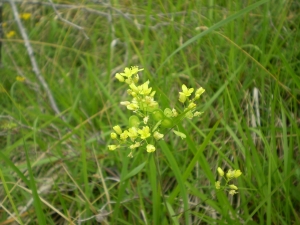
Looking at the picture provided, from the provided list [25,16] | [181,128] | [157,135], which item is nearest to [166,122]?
[157,135]

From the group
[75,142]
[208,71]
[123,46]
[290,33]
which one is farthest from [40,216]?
[123,46]

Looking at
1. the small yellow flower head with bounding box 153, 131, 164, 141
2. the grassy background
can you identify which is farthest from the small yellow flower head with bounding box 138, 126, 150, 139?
the grassy background

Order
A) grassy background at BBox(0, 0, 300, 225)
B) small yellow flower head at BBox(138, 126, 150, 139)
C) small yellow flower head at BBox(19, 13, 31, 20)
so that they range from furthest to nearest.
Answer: small yellow flower head at BBox(19, 13, 31, 20) → grassy background at BBox(0, 0, 300, 225) → small yellow flower head at BBox(138, 126, 150, 139)

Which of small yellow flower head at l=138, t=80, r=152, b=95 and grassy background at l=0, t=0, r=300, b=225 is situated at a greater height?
small yellow flower head at l=138, t=80, r=152, b=95

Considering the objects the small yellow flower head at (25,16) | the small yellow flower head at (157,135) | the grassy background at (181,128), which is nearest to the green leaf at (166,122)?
the small yellow flower head at (157,135)

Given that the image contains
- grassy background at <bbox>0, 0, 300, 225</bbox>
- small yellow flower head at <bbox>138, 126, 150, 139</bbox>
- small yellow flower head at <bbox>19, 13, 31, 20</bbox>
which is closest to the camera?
small yellow flower head at <bbox>138, 126, 150, 139</bbox>

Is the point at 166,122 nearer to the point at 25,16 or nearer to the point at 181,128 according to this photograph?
the point at 181,128

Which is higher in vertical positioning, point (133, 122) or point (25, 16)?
point (133, 122)

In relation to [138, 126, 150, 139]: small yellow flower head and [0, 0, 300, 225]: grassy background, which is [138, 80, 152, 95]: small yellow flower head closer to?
[138, 126, 150, 139]: small yellow flower head

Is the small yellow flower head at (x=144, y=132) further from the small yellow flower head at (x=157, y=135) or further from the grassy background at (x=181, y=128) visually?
the grassy background at (x=181, y=128)
